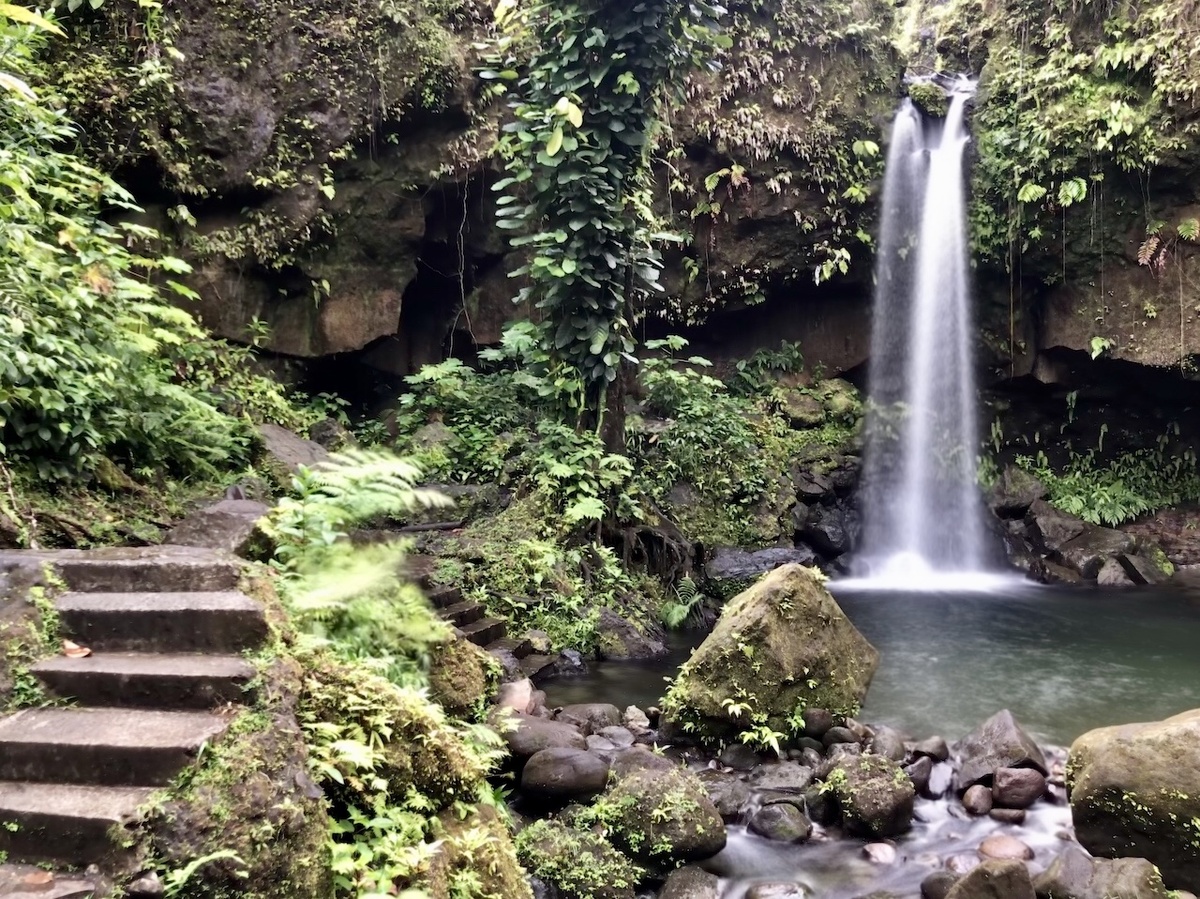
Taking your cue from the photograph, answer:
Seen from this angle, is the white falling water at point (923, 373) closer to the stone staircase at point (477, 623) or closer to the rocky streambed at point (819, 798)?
the rocky streambed at point (819, 798)

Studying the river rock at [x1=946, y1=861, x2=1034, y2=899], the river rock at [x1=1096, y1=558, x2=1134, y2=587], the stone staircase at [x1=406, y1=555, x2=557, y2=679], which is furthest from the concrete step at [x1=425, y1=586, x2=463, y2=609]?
the river rock at [x1=1096, y1=558, x2=1134, y2=587]

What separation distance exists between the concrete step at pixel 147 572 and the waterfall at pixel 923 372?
38.6 feet

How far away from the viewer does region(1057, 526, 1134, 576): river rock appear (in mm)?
12398

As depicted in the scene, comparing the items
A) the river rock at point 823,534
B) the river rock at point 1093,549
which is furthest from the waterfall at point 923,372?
the river rock at point 1093,549

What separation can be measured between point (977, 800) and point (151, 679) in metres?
4.61

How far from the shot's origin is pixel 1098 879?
3732 mm

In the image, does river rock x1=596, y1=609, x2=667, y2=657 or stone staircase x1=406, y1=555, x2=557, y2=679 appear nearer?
stone staircase x1=406, y1=555, x2=557, y2=679

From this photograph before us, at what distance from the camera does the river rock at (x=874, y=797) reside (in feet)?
14.8

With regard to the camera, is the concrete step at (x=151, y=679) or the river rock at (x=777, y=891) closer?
the concrete step at (x=151, y=679)

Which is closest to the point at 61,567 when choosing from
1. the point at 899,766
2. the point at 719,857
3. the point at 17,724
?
the point at 17,724

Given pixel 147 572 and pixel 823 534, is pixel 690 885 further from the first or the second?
pixel 823 534

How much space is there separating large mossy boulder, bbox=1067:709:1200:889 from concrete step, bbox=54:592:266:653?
4195 mm

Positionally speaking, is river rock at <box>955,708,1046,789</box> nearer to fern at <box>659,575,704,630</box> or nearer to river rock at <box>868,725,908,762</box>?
→ river rock at <box>868,725,908,762</box>

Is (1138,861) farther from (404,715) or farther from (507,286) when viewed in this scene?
(507,286)
